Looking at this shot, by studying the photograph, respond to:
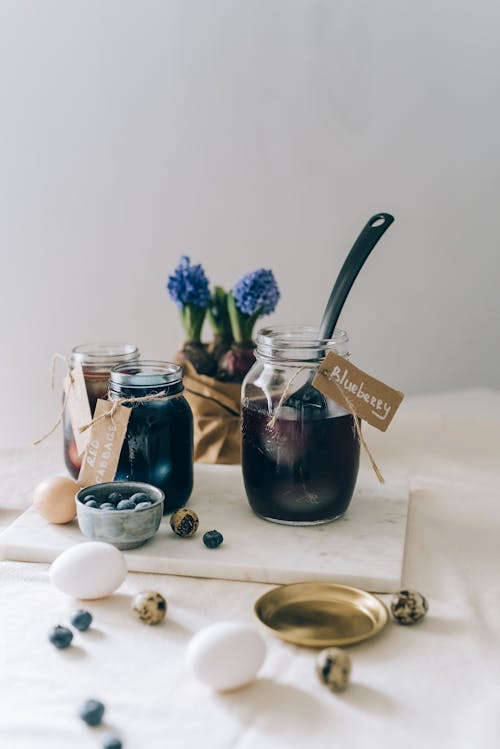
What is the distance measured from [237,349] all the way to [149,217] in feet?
1.97

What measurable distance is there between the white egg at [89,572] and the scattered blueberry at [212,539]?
14cm

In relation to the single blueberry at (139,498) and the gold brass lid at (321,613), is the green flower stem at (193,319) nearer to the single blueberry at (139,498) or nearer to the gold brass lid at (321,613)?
the single blueberry at (139,498)

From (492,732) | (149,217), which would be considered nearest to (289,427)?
(492,732)

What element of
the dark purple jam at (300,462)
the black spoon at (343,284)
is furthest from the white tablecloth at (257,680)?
the black spoon at (343,284)

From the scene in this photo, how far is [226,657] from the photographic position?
732 millimetres

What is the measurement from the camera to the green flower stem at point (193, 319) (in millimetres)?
1396

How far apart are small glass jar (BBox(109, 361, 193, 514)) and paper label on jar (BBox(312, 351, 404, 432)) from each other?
0.62ft

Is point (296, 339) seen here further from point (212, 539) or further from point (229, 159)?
point (229, 159)

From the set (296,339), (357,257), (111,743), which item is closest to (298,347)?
(296,339)

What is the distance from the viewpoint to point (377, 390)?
1.07m

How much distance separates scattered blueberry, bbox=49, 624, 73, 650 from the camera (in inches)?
32.0

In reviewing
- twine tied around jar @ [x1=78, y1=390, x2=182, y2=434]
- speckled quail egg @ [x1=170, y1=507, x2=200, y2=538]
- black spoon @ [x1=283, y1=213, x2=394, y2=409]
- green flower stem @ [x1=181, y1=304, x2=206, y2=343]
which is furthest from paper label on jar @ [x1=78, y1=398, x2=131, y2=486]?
green flower stem @ [x1=181, y1=304, x2=206, y2=343]

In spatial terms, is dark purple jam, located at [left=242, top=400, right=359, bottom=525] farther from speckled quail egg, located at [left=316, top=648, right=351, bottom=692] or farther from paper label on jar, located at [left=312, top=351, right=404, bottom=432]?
speckled quail egg, located at [left=316, top=648, right=351, bottom=692]

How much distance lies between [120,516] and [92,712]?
318mm
